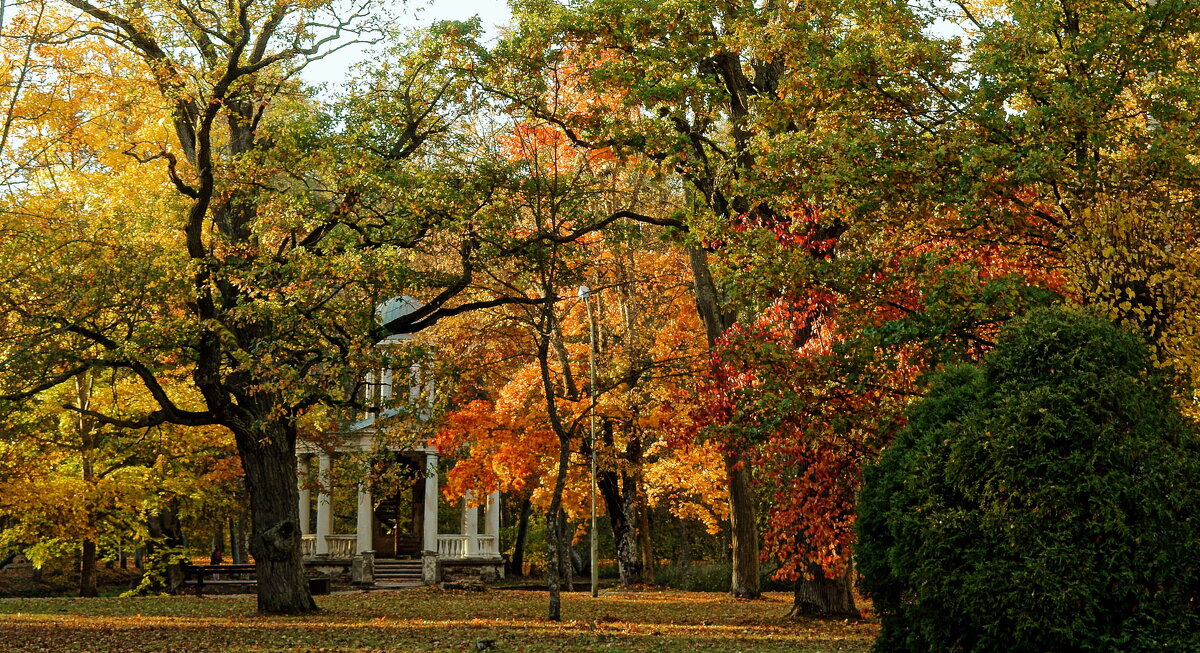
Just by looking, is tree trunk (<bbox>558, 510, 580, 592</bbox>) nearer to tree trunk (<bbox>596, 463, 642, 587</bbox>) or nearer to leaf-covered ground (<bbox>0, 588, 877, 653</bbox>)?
tree trunk (<bbox>596, 463, 642, 587</bbox>)

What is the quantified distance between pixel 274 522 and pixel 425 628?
367 centimetres

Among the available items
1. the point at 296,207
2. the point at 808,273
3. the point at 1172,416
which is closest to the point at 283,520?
the point at 296,207

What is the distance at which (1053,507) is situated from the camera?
704 cm

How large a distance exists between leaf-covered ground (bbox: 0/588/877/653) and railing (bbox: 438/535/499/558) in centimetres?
1141

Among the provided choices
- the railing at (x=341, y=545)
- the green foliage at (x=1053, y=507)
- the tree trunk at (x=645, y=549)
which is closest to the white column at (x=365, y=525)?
the railing at (x=341, y=545)

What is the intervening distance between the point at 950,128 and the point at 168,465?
20335mm

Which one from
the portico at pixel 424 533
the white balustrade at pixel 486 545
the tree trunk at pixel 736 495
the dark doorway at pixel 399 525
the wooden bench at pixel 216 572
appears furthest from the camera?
the dark doorway at pixel 399 525

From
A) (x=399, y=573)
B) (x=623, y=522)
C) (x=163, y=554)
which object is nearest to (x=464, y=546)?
(x=399, y=573)

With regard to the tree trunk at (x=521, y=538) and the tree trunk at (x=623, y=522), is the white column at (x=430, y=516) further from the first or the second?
→ the tree trunk at (x=521, y=538)

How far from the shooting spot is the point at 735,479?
69.4ft

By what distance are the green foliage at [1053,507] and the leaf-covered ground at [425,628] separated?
464 centimetres

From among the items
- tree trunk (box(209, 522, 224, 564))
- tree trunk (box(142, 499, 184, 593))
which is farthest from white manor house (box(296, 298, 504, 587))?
tree trunk (box(142, 499, 184, 593))

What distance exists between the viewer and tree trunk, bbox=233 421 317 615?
16.9 m

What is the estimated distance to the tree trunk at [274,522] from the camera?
16938mm
